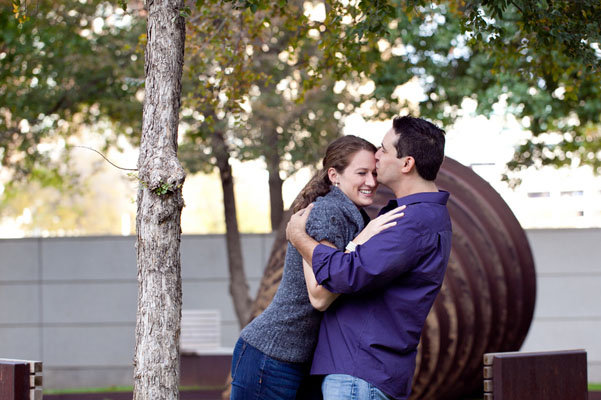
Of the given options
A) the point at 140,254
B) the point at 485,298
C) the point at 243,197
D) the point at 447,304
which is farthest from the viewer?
the point at 243,197

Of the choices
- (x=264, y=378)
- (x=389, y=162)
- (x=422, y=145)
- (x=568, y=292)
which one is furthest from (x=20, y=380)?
(x=568, y=292)

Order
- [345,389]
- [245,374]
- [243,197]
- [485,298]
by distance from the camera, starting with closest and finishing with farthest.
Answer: [345,389], [245,374], [485,298], [243,197]

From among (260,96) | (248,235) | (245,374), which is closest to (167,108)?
(245,374)

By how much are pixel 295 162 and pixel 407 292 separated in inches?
300

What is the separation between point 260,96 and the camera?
1035cm

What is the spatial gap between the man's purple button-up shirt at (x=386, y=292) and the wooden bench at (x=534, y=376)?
0.97 meters

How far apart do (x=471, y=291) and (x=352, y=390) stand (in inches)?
129

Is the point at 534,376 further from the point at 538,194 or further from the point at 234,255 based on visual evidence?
the point at 538,194

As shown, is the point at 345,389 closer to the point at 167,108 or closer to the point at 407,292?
the point at 407,292

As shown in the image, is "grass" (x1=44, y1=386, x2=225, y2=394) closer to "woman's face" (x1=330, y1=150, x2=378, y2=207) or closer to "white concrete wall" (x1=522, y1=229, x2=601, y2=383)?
"white concrete wall" (x1=522, y1=229, x2=601, y2=383)

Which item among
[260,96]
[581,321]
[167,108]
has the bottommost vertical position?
[581,321]

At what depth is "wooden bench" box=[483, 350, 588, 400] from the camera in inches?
162

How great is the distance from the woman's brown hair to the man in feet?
0.68

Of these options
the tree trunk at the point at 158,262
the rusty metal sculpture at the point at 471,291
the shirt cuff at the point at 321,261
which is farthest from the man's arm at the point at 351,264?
the rusty metal sculpture at the point at 471,291
